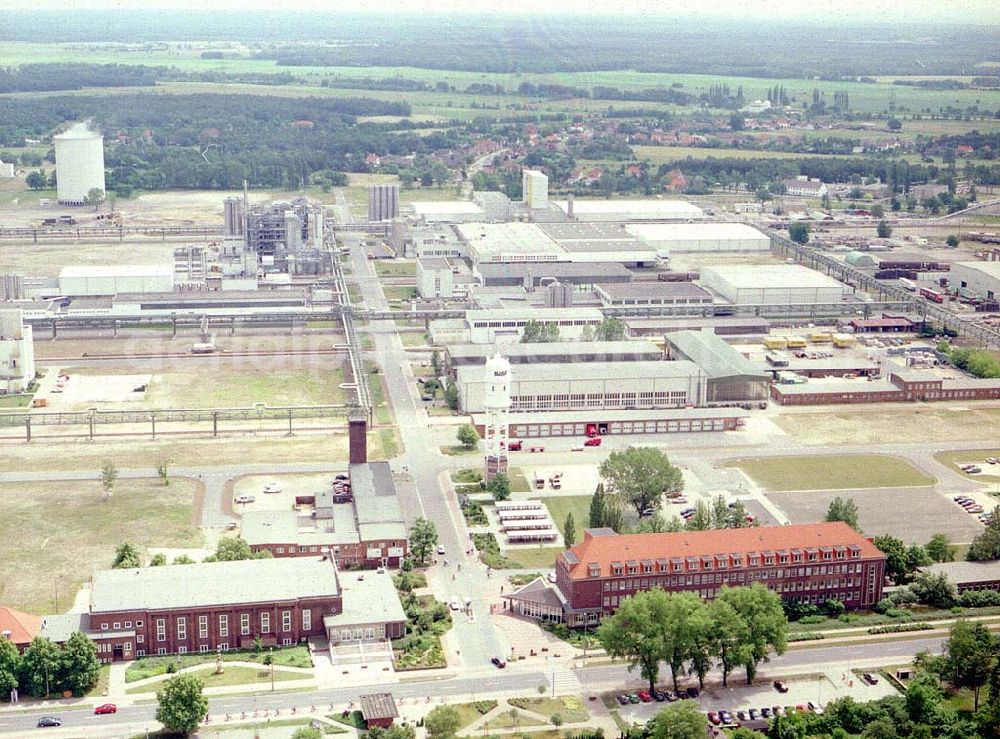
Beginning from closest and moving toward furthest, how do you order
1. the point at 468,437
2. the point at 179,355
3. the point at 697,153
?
the point at 468,437
the point at 179,355
the point at 697,153

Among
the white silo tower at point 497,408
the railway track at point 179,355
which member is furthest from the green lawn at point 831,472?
the railway track at point 179,355

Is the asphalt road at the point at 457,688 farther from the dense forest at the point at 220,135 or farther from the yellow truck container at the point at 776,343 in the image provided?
the dense forest at the point at 220,135

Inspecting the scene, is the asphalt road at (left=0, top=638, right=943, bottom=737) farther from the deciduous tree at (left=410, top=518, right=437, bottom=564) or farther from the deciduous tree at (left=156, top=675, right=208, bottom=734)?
the deciduous tree at (left=410, top=518, right=437, bottom=564)

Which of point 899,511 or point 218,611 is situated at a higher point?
point 218,611

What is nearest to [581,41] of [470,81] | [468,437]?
[470,81]

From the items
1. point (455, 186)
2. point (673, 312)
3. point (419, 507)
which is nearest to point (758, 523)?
point (419, 507)

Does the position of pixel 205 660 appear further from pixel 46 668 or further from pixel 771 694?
pixel 771 694
